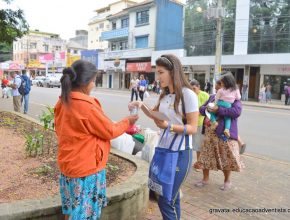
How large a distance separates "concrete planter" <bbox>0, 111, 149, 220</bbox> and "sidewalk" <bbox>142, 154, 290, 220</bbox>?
0.34 m

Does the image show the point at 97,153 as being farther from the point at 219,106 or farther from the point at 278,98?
the point at 278,98

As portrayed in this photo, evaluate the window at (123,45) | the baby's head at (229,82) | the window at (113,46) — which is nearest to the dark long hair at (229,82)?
the baby's head at (229,82)

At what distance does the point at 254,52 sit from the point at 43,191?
2680cm

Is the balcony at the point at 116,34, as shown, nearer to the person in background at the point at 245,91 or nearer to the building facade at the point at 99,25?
the building facade at the point at 99,25

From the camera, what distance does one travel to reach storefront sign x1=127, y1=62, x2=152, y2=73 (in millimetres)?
38094

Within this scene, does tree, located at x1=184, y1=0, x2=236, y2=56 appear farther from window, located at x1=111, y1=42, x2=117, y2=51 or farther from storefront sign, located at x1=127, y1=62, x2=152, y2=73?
window, located at x1=111, y1=42, x2=117, y2=51

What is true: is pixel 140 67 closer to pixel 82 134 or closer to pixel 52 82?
pixel 52 82

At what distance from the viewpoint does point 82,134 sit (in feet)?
8.30

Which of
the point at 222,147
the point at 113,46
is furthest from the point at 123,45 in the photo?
the point at 222,147

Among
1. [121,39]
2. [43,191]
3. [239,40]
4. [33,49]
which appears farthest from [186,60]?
[33,49]

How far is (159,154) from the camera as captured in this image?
9.80ft

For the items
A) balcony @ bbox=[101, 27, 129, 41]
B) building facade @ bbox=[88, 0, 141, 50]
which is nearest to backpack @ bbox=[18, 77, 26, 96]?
balcony @ bbox=[101, 27, 129, 41]

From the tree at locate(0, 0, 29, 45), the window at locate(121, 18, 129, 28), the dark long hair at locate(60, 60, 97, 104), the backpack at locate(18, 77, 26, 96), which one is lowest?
the backpack at locate(18, 77, 26, 96)

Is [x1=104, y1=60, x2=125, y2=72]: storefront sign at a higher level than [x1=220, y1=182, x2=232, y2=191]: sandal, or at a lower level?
higher
